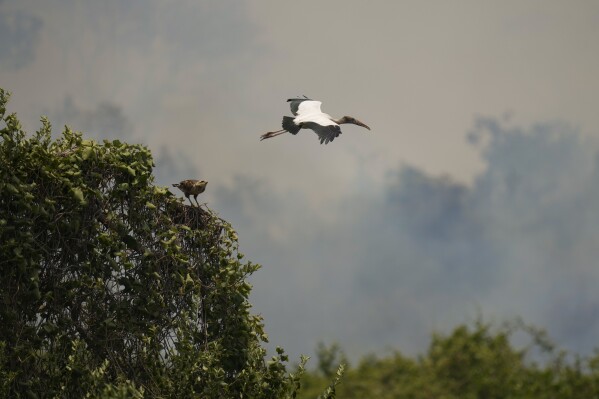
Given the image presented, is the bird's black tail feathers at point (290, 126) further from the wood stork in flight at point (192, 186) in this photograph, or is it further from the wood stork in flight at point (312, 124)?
the wood stork in flight at point (192, 186)

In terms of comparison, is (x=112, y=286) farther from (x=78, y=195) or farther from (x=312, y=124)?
(x=312, y=124)

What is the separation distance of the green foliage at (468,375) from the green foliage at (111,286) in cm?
2156

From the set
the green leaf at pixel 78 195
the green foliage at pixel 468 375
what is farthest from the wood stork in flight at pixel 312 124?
the green foliage at pixel 468 375

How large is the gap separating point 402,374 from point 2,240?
2734 centimetres

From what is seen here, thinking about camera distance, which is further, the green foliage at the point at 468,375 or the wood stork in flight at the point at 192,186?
the green foliage at the point at 468,375

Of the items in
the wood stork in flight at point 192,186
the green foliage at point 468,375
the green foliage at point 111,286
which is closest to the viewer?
the green foliage at point 111,286

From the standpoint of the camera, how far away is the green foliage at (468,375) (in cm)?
3130

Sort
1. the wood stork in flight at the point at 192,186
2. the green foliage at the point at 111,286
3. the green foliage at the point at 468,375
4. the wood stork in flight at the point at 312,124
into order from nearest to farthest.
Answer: the green foliage at the point at 111,286 < the wood stork in flight at the point at 192,186 < the wood stork in flight at the point at 312,124 < the green foliage at the point at 468,375

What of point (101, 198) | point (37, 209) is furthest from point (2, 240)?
point (101, 198)

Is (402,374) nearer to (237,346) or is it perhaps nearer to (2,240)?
(237,346)

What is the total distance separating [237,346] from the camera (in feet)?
35.5

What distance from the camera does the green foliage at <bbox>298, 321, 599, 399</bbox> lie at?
103ft

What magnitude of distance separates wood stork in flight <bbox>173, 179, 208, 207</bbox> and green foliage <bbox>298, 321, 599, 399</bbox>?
72.1ft

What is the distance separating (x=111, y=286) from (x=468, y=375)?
24661 mm
